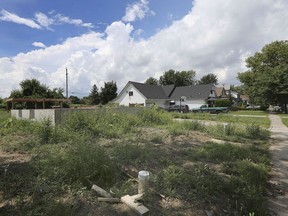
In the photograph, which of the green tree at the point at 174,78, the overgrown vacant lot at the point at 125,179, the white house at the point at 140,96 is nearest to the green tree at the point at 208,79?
the green tree at the point at 174,78

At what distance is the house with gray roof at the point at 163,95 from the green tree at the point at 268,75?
289 inches

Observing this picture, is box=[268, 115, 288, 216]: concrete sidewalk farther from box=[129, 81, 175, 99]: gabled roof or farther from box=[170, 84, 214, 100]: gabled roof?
box=[170, 84, 214, 100]: gabled roof

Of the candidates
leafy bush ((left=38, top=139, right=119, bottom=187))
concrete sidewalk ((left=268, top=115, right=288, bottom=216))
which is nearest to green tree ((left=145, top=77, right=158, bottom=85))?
concrete sidewalk ((left=268, top=115, right=288, bottom=216))

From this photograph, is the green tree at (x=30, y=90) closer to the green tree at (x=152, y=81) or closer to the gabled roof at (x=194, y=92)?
the gabled roof at (x=194, y=92)

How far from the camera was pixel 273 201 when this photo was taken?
4.09 metres

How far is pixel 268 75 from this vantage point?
32.3 metres

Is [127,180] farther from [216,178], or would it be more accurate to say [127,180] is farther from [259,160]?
[259,160]

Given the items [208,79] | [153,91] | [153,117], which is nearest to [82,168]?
[153,117]

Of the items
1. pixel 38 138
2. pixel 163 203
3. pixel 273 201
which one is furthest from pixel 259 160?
pixel 38 138

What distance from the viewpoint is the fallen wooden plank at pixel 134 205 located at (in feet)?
10.2

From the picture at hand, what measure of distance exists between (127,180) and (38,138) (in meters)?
4.24

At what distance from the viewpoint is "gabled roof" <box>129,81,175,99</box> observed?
1459 inches

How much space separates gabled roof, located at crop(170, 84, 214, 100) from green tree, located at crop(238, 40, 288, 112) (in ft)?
21.8

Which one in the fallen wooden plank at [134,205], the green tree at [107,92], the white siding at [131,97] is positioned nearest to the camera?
the fallen wooden plank at [134,205]
